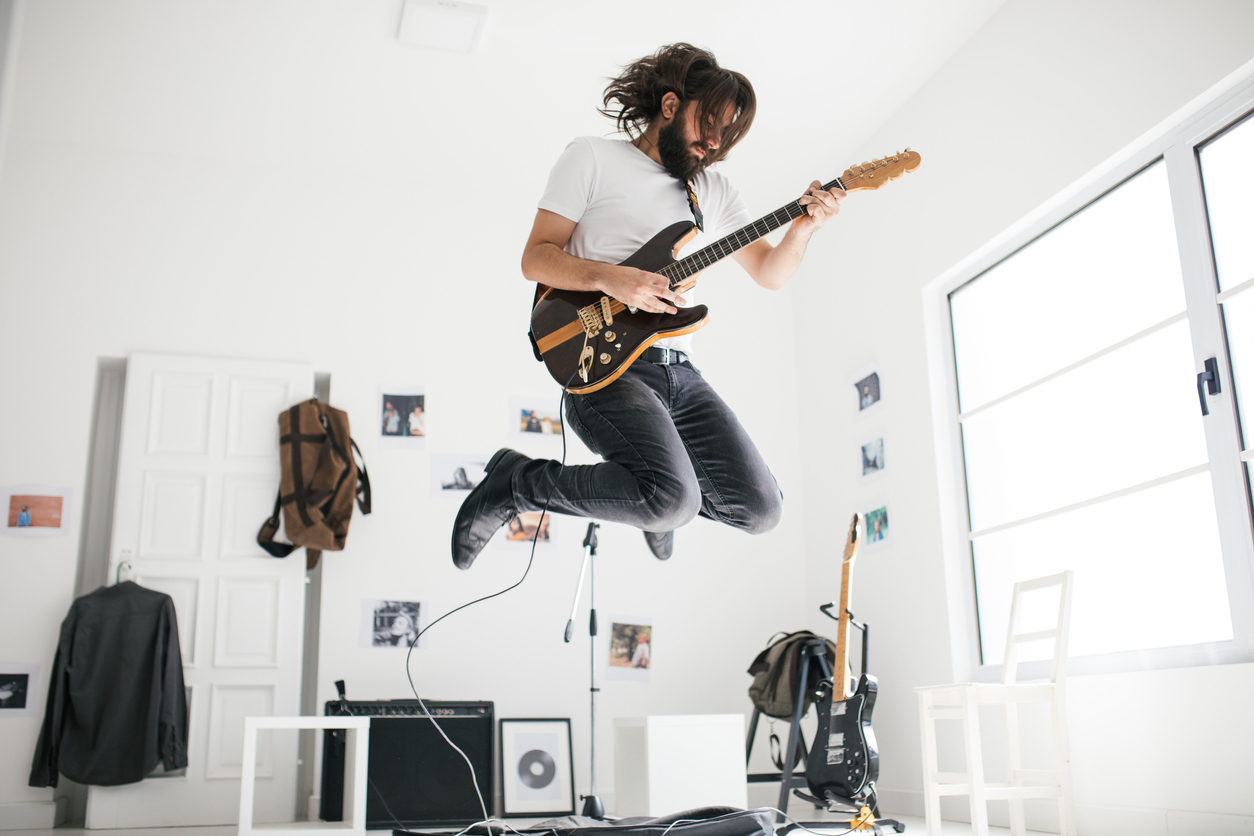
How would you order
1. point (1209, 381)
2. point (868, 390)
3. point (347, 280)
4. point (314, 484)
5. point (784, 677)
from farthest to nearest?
point (347, 280)
point (868, 390)
point (314, 484)
point (784, 677)
point (1209, 381)

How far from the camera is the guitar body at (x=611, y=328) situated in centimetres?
202

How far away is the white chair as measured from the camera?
259 centimetres

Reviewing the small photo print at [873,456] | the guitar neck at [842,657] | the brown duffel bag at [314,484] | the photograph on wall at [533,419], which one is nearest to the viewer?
the guitar neck at [842,657]

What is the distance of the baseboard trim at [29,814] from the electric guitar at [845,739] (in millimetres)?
2812

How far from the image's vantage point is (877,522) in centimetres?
414

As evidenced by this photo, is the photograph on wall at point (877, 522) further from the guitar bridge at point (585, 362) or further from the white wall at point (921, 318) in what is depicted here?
the guitar bridge at point (585, 362)

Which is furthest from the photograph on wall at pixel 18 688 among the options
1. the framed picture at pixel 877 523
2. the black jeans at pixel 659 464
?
the framed picture at pixel 877 523

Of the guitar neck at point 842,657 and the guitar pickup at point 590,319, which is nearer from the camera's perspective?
the guitar pickup at point 590,319

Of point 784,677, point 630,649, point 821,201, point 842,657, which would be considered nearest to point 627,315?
point 821,201

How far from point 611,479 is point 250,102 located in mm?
2965

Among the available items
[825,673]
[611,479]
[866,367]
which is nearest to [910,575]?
[825,673]

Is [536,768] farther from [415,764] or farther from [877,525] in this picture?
[877,525]

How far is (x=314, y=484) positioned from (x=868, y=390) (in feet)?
→ 8.01

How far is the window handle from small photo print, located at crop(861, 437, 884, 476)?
1.56m
